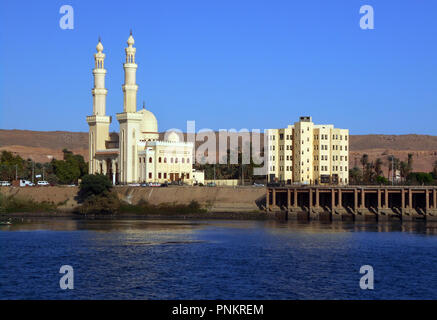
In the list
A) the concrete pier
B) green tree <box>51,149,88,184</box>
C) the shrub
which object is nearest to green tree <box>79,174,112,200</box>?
the shrub

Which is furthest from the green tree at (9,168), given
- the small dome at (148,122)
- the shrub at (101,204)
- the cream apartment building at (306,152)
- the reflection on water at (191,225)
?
the cream apartment building at (306,152)

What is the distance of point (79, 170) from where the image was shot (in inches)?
6580

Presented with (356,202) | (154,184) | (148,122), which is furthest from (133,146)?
(356,202)

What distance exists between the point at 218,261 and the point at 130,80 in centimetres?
8283

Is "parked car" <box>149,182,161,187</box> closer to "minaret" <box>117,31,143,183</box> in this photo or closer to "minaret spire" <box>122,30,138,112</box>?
"minaret" <box>117,31,143,183</box>

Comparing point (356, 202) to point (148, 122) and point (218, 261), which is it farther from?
point (218, 261)

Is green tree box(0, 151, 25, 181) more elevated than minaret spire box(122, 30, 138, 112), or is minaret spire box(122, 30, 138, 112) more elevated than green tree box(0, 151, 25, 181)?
minaret spire box(122, 30, 138, 112)

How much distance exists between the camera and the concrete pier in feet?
365

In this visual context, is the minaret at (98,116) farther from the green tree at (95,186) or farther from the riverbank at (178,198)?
the green tree at (95,186)

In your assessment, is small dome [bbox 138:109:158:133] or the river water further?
small dome [bbox 138:109:158:133]

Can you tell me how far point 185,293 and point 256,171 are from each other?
10659cm

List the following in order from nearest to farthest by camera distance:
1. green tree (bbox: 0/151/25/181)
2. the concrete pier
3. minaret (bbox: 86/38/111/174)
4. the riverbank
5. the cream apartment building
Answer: the concrete pier, the riverbank, the cream apartment building, minaret (bbox: 86/38/111/174), green tree (bbox: 0/151/25/181)
